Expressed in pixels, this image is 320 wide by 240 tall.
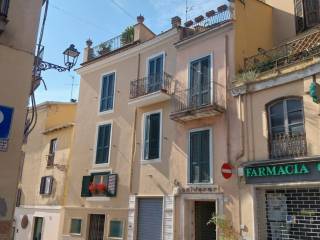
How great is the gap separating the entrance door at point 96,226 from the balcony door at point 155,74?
6.72 meters

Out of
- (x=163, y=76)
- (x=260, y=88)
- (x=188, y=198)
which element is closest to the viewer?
(x=260, y=88)

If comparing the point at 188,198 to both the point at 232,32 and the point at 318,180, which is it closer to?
the point at 318,180

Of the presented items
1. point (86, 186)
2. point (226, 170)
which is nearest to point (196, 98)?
point (226, 170)

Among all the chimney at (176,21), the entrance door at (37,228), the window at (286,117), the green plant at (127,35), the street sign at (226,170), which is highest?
the green plant at (127,35)

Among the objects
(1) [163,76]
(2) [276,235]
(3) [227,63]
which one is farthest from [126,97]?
(2) [276,235]

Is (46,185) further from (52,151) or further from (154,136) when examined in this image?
(154,136)

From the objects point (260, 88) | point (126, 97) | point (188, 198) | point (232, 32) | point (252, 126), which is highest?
point (232, 32)

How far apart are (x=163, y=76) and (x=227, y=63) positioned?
3540mm

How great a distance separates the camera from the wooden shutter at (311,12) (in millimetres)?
15203

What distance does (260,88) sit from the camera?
43.5 feet

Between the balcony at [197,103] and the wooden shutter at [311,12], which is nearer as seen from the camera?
the balcony at [197,103]

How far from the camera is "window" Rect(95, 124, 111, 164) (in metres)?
19.1

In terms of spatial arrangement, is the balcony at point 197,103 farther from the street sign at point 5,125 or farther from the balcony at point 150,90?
the street sign at point 5,125

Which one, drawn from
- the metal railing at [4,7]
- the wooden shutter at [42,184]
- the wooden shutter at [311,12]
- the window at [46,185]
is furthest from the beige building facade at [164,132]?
the metal railing at [4,7]
